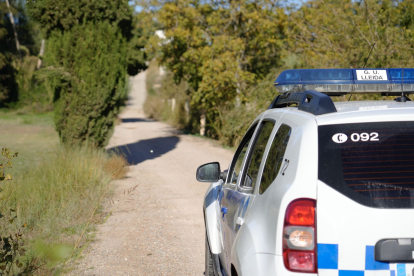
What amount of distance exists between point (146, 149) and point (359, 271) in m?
15.7

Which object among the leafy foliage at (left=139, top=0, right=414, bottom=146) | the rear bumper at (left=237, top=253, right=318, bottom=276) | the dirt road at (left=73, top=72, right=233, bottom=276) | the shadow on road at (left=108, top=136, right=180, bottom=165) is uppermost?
the leafy foliage at (left=139, top=0, right=414, bottom=146)

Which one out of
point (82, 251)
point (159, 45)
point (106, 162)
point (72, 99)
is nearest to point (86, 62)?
point (72, 99)

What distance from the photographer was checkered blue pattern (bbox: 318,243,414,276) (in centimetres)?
209

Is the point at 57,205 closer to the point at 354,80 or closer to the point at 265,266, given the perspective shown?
the point at 354,80

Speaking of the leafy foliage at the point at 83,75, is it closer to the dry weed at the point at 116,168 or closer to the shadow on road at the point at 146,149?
the dry weed at the point at 116,168

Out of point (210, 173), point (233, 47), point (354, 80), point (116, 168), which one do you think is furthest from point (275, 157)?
point (233, 47)

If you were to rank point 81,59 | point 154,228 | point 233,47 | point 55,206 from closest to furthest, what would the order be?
point 154,228
point 55,206
point 81,59
point 233,47

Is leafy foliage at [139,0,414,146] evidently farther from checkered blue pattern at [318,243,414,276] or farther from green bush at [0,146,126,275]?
checkered blue pattern at [318,243,414,276]

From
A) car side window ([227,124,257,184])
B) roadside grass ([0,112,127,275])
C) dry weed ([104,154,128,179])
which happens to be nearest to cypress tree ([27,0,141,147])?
dry weed ([104,154,128,179])

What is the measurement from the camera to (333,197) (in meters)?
2.13

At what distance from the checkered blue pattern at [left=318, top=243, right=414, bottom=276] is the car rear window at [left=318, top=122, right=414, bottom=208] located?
0.25 m

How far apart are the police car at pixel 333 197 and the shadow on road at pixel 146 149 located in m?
11.1

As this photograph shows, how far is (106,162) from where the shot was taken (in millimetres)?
10977

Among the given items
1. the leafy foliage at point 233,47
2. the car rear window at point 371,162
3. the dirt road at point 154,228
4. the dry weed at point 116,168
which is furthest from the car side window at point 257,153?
the leafy foliage at point 233,47
